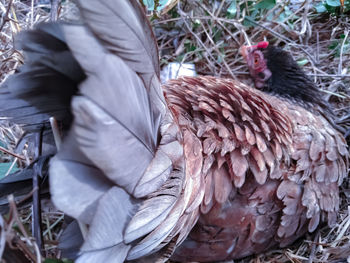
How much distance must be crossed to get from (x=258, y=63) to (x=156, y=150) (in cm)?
126

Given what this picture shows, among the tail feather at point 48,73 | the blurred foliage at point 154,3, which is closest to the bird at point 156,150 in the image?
the tail feather at point 48,73

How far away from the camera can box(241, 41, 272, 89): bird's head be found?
201cm

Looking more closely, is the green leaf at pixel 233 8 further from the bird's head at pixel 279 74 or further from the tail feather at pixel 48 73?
the tail feather at pixel 48 73

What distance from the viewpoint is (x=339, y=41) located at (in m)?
2.22

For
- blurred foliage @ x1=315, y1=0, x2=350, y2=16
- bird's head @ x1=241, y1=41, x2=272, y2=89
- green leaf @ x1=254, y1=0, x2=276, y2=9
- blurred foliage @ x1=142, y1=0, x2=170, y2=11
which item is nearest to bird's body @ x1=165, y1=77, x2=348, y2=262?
blurred foliage @ x1=142, y1=0, x2=170, y2=11

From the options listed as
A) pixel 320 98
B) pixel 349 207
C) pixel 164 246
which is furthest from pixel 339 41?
pixel 164 246

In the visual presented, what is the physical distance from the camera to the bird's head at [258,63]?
6.59 ft

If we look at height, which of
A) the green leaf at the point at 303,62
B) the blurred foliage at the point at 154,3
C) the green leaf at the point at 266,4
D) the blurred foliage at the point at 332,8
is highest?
the blurred foliage at the point at 154,3

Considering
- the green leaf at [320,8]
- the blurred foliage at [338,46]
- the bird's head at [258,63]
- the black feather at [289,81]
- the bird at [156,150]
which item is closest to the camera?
the bird at [156,150]

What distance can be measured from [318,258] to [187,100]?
0.72 metres

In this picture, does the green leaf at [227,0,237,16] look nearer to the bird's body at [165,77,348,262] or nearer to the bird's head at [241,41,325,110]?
the bird's head at [241,41,325,110]

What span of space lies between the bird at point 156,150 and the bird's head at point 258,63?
15.5 inches

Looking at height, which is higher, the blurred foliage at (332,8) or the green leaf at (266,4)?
the green leaf at (266,4)

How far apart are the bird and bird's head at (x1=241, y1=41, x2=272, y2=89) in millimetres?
393
